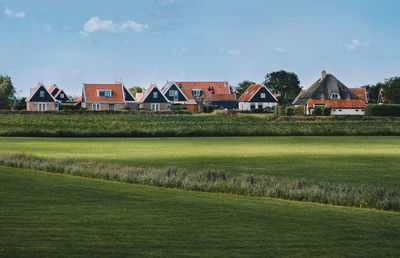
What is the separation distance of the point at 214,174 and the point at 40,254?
9.83 metres

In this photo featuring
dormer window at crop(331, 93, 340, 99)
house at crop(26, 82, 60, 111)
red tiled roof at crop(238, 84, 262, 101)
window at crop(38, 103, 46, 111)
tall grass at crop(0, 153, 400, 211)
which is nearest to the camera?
tall grass at crop(0, 153, 400, 211)

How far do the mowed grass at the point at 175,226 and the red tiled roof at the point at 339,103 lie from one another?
7892cm

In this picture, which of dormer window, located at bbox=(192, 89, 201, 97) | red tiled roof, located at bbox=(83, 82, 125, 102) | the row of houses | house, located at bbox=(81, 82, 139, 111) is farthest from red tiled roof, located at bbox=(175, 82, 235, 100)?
red tiled roof, located at bbox=(83, 82, 125, 102)

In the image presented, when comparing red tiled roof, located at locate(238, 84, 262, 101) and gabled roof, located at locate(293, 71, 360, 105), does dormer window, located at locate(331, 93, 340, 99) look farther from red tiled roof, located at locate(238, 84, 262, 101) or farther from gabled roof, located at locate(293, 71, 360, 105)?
red tiled roof, located at locate(238, 84, 262, 101)

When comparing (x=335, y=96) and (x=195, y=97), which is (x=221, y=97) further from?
(x=335, y=96)

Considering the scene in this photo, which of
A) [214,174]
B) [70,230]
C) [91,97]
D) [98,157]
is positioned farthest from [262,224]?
[91,97]

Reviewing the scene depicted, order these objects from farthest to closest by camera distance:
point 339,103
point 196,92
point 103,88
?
1. point 196,92
2. point 103,88
3. point 339,103

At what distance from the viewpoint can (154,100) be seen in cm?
10100

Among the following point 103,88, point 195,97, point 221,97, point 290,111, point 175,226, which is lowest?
point 175,226

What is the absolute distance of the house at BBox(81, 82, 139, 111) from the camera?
323 feet

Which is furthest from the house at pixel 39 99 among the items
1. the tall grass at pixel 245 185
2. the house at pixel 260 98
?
the tall grass at pixel 245 185

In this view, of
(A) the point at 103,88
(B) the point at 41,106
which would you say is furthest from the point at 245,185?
(B) the point at 41,106

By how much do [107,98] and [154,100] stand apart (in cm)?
883

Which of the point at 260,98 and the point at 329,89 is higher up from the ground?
the point at 329,89
